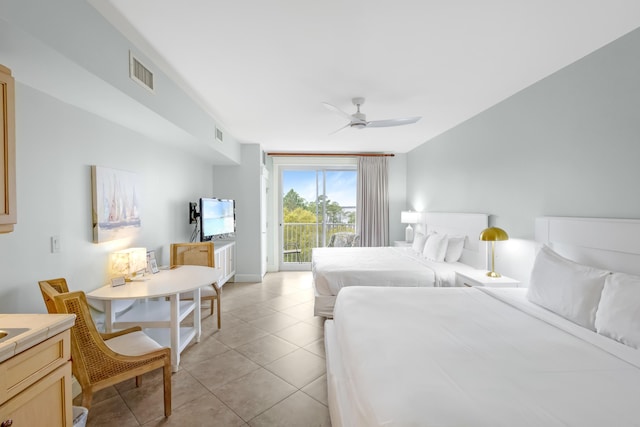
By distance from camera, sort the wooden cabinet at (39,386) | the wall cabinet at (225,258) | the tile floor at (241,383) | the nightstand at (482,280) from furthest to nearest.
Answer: the wall cabinet at (225,258), the nightstand at (482,280), the tile floor at (241,383), the wooden cabinet at (39,386)

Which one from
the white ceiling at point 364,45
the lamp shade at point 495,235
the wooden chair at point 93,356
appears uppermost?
the white ceiling at point 364,45

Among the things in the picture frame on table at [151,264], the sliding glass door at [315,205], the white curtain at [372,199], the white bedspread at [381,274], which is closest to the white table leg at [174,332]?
the picture frame on table at [151,264]

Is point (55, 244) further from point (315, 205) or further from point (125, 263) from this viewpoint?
point (315, 205)

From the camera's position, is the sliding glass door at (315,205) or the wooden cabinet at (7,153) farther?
the sliding glass door at (315,205)

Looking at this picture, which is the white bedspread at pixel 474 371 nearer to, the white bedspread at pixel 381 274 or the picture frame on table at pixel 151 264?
the white bedspread at pixel 381 274

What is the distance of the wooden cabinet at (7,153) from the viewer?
1260 millimetres

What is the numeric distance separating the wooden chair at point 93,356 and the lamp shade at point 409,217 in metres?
4.35

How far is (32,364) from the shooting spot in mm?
1169

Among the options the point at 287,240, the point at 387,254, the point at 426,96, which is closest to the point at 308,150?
the point at 287,240

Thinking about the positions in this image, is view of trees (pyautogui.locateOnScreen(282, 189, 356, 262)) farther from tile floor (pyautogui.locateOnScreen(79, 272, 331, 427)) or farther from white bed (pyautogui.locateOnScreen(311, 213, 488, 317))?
tile floor (pyautogui.locateOnScreen(79, 272, 331, 427))

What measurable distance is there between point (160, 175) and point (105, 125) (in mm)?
974

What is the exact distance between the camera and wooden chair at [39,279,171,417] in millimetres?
1516

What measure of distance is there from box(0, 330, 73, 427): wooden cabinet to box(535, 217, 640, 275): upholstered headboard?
321 cm

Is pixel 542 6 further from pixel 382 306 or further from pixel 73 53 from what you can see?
pixel 73 53
